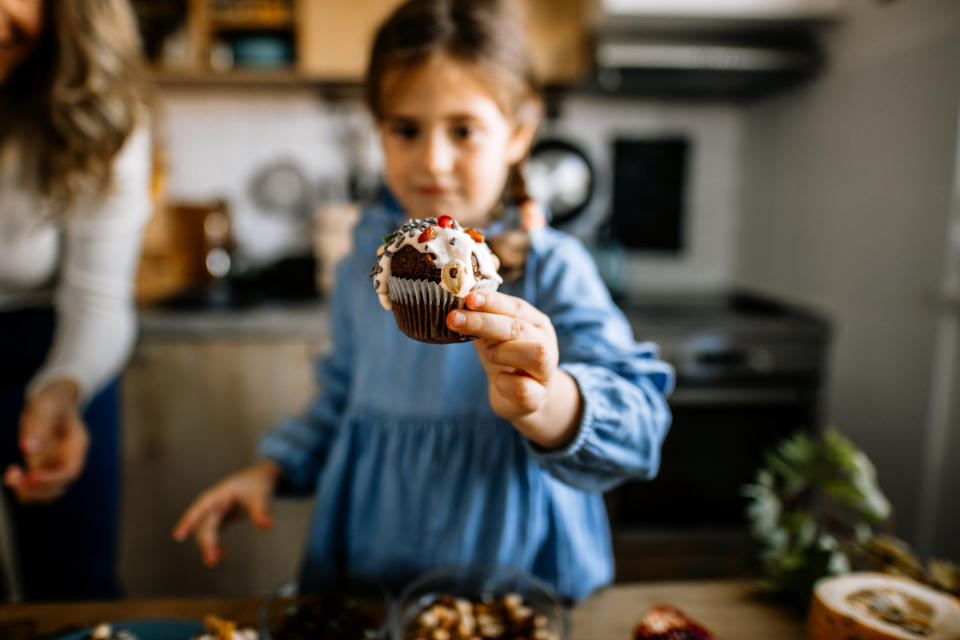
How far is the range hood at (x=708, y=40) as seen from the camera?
1.81m

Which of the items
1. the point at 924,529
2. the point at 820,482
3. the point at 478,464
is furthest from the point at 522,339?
the point at 924,529

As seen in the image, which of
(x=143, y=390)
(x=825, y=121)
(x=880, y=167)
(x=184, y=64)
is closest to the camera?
(x=880, y=167)

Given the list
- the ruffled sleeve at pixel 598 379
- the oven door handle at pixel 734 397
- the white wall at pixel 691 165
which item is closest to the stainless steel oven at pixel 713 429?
the oven door handle at pixel 734 397

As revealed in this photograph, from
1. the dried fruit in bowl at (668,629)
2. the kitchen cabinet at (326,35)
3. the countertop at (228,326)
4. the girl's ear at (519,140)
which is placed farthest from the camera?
the kitchen cabinet at (326,35)

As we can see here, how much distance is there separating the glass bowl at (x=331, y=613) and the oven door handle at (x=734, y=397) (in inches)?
55.4

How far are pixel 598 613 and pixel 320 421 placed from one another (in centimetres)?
49

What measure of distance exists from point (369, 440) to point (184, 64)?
186cm

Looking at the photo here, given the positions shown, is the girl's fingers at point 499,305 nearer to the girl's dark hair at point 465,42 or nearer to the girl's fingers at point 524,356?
the girl's fingers at point 524,356

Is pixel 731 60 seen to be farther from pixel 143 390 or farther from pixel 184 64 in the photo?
pixel 143 390

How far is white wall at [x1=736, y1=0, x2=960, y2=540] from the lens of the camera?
60.1 inches

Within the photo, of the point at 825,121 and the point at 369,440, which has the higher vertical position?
the point at 825,121

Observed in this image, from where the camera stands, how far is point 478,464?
2.59 ft

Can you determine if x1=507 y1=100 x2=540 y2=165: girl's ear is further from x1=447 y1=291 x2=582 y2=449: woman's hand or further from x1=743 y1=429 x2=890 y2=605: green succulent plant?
x1=743 y1=429 x2=890 y2=605: green succulent plant

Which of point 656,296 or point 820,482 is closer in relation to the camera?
point 820,482
